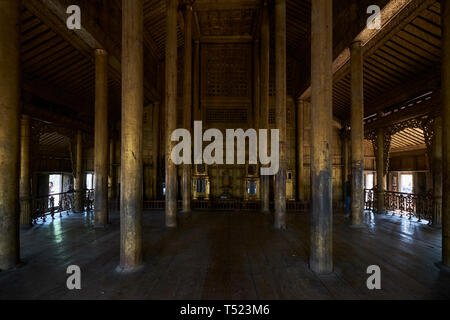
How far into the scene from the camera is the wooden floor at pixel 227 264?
126 inches

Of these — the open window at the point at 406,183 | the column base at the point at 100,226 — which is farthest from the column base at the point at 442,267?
the open window at the point at 406,183

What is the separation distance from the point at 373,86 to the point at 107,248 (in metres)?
13.5

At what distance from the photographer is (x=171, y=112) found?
7770 mm

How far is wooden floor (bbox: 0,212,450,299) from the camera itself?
319cm

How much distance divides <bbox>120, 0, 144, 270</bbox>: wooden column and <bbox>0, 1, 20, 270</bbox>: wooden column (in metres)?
2.20

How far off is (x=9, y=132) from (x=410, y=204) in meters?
13.7

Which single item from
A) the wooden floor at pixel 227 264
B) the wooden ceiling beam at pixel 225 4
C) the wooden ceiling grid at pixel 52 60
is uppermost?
the wooden ceiling beam at pixel 225 4

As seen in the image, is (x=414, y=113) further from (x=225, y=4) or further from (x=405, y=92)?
(x=225, y=4)

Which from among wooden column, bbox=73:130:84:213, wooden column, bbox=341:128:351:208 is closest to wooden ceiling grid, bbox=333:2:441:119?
wooden column, bbox=341:128:351:208

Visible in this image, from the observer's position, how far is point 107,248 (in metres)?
5.18

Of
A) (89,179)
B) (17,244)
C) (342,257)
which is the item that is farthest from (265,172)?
(89,179)

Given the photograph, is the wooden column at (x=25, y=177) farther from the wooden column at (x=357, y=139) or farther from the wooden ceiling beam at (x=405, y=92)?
the wooden ceiling beam at (x=405, y=92)

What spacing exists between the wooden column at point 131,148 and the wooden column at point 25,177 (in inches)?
257

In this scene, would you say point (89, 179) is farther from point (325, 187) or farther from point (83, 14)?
point (325, 187)
